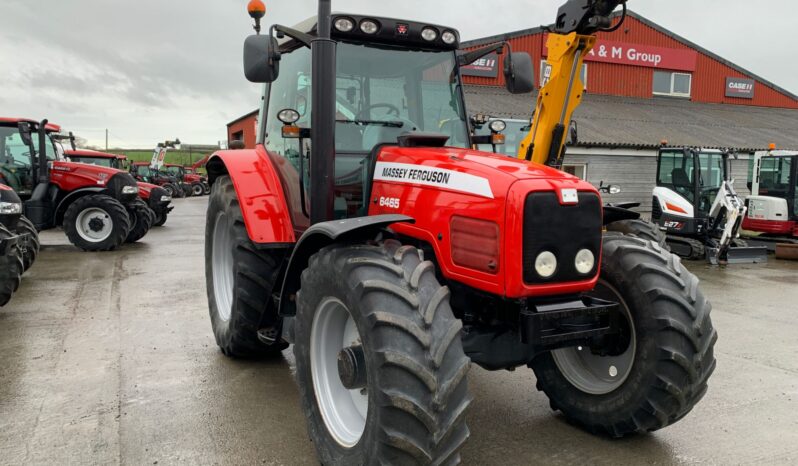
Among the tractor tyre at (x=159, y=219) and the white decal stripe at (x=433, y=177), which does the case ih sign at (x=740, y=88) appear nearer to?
the tractor tyre at (x=159, y=219)

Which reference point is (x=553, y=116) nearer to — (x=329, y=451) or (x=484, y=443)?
(x=484, y=443)

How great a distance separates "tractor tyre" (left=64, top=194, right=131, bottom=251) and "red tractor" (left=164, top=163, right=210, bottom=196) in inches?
774

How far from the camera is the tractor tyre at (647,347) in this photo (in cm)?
298

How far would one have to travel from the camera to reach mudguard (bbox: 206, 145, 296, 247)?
3.96 m

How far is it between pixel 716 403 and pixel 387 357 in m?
2.72

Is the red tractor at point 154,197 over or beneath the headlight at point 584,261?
beneath

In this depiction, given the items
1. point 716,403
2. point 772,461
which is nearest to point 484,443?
point 772,461

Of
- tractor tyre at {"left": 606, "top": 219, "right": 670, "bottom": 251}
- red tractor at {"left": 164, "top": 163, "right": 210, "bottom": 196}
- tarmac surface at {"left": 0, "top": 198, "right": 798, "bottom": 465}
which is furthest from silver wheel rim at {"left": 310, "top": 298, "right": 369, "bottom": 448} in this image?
red tractor at {"left": 164, "top": 163, "right": 210, "bottom": 196}

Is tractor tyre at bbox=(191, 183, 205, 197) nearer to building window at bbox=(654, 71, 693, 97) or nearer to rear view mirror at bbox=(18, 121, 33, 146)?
rear view mirror at bbox=(18, 121, 33, 146)

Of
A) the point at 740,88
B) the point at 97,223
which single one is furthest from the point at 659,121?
the point at 97,223

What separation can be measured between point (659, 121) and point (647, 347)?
69.1 ft

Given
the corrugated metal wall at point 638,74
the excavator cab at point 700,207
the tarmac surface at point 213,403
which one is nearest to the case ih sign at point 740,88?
the corrugated metal wall at point 638,74

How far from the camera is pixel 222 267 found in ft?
16.8

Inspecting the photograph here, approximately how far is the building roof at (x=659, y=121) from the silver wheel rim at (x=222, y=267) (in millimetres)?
12984
